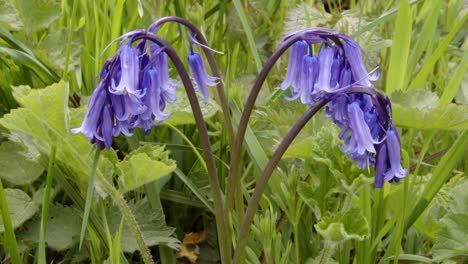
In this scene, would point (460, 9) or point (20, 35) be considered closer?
point (20, 35)

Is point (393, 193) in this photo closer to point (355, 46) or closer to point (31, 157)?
point (355, 46)

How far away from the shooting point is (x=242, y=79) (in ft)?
7.41

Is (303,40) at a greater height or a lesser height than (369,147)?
greater

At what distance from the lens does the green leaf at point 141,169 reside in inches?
56.9

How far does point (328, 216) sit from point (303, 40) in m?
0.44

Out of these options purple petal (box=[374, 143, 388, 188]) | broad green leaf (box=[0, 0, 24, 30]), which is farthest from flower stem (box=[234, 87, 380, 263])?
broad green leaf (box=[0, 0, 24, 30])

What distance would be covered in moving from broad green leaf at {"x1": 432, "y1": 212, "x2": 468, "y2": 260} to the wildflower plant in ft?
1.21

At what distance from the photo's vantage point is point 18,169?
1.89m

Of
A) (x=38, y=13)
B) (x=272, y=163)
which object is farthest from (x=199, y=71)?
(x=38, y=13)

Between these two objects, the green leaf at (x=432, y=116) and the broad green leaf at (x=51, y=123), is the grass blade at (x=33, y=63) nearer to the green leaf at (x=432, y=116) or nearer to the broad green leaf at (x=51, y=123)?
the broad green leaf at (x=51, y=123)

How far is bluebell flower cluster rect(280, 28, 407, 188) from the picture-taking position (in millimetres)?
1359

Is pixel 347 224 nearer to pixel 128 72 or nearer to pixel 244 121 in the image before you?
pixel 244 121

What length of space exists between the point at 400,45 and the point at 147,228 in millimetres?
837

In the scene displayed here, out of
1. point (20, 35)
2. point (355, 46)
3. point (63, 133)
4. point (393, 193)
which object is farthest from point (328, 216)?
point (20, 35)
